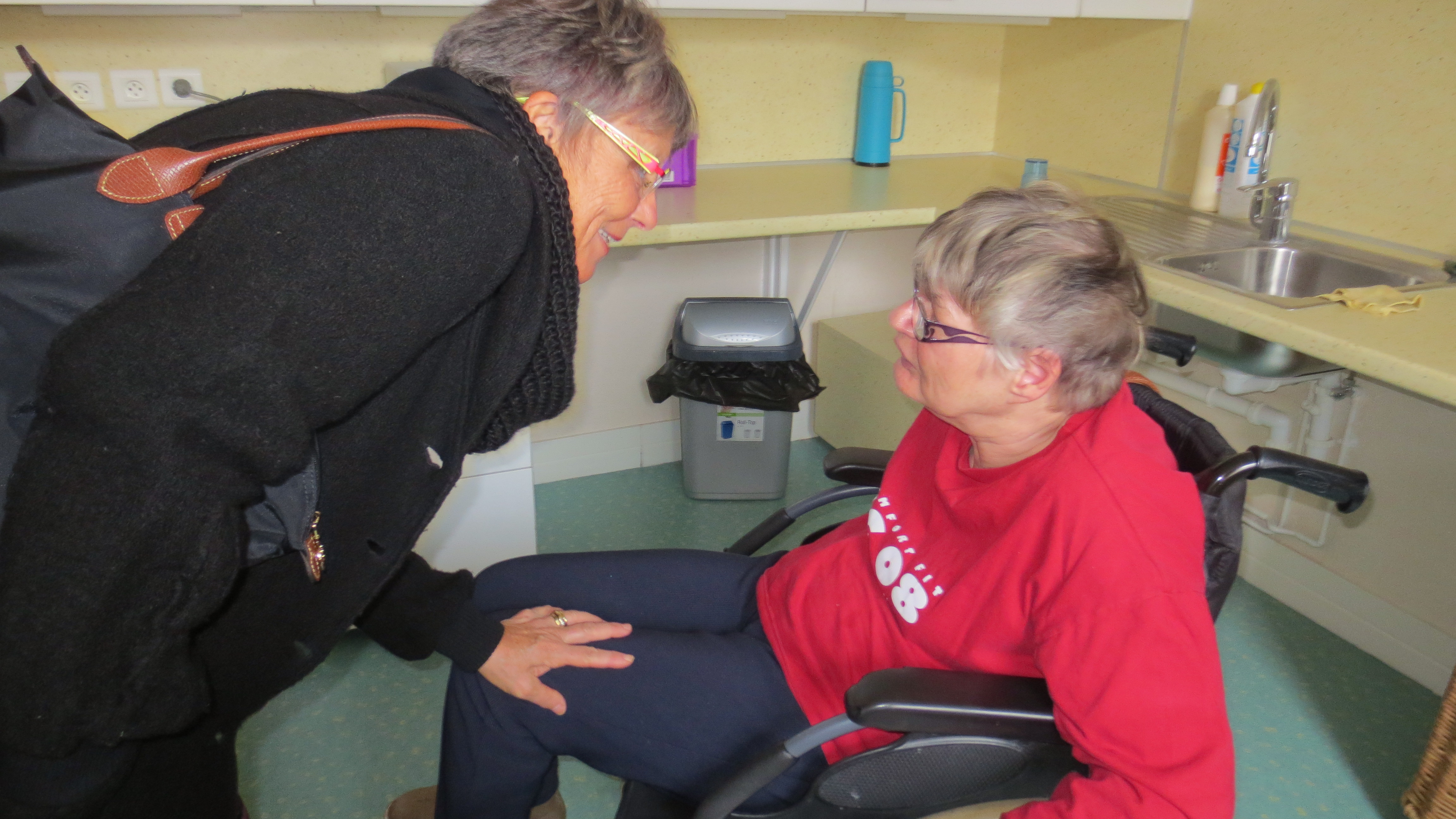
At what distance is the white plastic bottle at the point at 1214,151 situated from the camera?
2277 millimetres

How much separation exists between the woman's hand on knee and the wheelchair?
0.52ft

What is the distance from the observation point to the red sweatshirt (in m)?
0.91

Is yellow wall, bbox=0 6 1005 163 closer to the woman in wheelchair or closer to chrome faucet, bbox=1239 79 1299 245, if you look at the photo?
chrome faucet, bbox=1239 79 1299 245

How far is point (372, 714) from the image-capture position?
1.96 m

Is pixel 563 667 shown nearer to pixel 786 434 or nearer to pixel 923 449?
pixel 923 449

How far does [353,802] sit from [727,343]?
1415 mm

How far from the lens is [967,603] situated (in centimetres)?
109

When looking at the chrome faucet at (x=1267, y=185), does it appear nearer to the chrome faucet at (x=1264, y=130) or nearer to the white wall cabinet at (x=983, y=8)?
the chrome faucet at (x=1264, y=130)

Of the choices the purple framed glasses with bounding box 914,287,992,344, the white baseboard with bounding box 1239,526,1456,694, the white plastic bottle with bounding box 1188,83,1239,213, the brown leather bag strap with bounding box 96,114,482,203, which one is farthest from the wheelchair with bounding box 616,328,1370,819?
the white plastic bottle with bounding box 1188,83,1239,213

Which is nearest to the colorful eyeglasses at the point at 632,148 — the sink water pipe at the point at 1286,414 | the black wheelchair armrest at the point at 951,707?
the black wheelchair armrest at the point at 951,707

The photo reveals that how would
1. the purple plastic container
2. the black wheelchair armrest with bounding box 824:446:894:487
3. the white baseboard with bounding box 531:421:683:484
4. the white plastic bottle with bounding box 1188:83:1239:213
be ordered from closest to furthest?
1. the black wheelchair armrest with bounding box 824:446:894:487
2. the white plastic bottle with bounding box 1188:83:1239:213
3. the purple plastic container
4. the white baseboard with bounding box 531:421:683:484

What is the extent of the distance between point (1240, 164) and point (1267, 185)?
194mm

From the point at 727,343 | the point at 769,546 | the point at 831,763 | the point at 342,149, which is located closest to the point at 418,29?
the point at 727,343

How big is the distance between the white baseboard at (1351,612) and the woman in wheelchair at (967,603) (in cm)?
142
